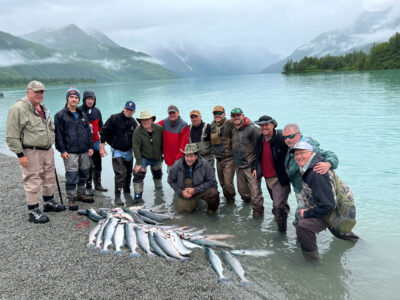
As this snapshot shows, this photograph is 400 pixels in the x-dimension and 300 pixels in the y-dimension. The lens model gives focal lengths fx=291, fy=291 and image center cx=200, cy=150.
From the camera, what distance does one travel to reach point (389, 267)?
569 cm

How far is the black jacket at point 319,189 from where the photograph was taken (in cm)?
474

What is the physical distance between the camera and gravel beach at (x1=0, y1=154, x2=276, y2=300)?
15.1 feet

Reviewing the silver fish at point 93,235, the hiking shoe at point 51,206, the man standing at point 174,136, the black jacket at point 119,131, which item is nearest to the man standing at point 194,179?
the man standing at point 174,136

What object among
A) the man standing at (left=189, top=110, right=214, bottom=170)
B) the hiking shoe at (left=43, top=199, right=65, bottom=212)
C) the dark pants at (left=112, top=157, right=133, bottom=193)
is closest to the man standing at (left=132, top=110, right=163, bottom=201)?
the dark pants at (left=112, top=157, right=133, bottom=193)

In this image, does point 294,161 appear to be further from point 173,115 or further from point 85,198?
point 85,198

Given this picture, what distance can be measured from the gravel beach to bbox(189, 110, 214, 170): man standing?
3043mm

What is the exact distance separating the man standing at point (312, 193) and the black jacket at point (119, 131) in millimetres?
5044

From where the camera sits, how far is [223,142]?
770cm

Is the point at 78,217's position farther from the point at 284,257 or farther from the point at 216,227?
the point at 284,257

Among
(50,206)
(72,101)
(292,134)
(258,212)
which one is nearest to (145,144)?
(72,101)

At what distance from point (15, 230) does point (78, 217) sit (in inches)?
53.4

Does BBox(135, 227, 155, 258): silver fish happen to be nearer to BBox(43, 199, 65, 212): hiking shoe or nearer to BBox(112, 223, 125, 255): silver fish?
BBox(112, 223, 125, 255): silver fish

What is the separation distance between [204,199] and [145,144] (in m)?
2.32

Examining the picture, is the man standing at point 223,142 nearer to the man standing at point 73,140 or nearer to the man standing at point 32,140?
the man standing at point 73,140
